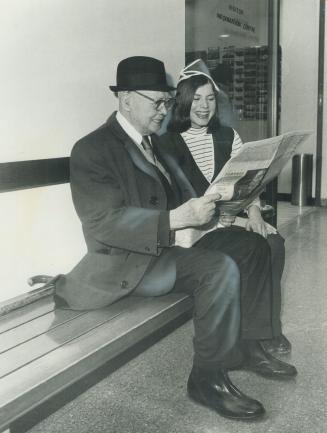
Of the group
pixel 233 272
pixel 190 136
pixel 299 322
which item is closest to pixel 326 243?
pixel 299 322

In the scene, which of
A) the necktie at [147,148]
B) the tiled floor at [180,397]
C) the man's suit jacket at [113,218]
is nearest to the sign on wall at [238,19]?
the necktie at [147,148]

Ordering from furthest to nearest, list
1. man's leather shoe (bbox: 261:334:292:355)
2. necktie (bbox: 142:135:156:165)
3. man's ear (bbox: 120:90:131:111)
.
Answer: man's leather shoe (bbox: 261:334:292:355), necktie (bbox: 142:135:156:165), man's ear (bbox: 120:90:131:111)

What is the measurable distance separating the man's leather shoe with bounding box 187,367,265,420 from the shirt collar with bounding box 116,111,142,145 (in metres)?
0.92

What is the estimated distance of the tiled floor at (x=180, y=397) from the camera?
75.7 inches

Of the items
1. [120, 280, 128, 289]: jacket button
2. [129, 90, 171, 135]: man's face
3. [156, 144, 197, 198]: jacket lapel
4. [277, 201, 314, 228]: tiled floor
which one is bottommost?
[277, 201, 314, 228]: tiled floor

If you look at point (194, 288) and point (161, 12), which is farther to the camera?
point (161, 12)

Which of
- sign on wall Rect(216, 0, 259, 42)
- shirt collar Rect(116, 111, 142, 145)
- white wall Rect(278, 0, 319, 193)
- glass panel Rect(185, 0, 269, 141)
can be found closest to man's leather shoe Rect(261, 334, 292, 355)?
shirt collar Rect(116, 111, 142, 145)

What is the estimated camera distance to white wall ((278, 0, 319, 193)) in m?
6.55

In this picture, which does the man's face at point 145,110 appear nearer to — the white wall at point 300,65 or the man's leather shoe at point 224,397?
the man's leather shoe at point 224,397

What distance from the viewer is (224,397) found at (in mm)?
1978

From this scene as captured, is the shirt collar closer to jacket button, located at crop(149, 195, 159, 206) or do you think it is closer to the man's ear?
the man's ear

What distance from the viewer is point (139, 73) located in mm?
2062

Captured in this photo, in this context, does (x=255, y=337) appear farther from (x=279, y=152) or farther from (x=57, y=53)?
(x=57, y=53)

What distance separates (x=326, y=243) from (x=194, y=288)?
Answer: 312 cm
